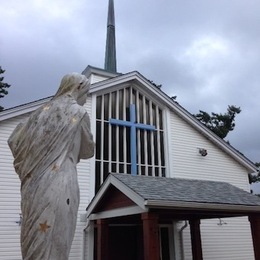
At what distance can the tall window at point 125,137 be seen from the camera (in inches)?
449

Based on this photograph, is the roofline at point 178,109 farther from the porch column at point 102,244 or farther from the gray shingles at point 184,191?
the porch column at point 102,244

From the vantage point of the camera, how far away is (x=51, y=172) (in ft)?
6.81

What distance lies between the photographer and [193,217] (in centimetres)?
1081

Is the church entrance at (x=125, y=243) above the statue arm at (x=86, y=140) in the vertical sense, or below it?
below

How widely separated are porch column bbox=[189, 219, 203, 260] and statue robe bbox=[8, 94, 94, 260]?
919cm

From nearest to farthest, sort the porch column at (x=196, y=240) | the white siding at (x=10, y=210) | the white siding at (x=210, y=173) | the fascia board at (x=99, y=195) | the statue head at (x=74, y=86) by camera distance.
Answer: the statue head at (x=74, y=86)
the white siding at (x=10, y=210)
the fascia board at (x=99, y=195)
the porch column at (x=196, y=240)
the white siding at (x=210, y=173)

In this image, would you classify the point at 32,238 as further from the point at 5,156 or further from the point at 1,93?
the point at 1,93

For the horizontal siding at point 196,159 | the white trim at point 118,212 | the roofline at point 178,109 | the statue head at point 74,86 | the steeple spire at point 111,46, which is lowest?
the white trim at point 118,212

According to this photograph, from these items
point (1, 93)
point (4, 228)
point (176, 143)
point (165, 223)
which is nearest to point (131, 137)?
point (176, 143)

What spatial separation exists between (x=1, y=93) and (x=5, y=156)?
18.5m

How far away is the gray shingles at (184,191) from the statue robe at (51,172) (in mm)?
5393

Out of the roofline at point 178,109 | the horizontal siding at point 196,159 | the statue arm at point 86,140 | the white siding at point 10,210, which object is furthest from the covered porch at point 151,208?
the statue arm at point 86,140

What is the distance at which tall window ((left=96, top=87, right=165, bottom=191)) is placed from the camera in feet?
37.4

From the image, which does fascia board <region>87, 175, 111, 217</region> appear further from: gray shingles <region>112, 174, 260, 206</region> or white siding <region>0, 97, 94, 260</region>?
white siding <region>0, 97, 94, 260</region>
